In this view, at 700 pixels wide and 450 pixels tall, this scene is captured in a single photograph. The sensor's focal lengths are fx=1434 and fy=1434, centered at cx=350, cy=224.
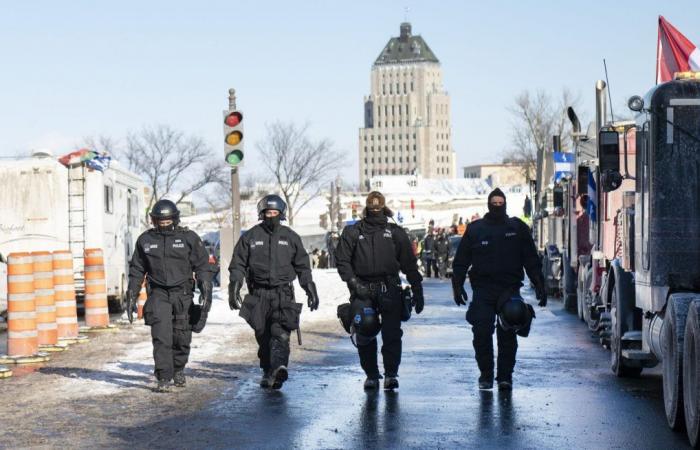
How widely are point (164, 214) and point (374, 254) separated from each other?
1959mm

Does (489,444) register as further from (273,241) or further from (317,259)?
(317,259)

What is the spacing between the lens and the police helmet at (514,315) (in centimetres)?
1198

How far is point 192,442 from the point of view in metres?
9.55

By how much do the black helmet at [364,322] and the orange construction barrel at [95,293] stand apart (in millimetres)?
8484

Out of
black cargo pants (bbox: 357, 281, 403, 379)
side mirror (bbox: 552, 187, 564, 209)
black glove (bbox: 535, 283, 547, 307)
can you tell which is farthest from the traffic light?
black glove (bbox: 535, 283, 547, 307)

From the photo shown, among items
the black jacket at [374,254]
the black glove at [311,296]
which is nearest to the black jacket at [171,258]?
the black glove at [311,296]

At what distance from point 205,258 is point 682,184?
4559 mm

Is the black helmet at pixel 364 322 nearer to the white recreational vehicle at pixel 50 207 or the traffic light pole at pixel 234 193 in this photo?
the traffic light pole at pixel 234 193

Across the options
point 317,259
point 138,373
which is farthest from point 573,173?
point 317,259

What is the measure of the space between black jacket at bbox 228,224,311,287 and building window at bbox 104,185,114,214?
1220 cm

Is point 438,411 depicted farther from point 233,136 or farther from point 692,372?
point 233,136

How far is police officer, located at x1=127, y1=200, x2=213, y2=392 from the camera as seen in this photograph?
12.7m

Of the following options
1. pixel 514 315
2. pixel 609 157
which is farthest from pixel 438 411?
pixel 609 157

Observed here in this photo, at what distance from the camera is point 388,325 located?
12344 mm
